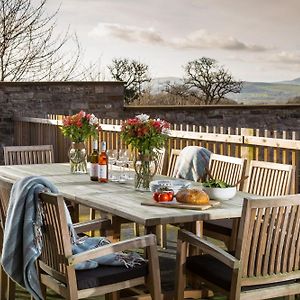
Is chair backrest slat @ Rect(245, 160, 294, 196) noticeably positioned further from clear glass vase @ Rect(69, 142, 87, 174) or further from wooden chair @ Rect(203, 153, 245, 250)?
clear glass vase @ Rect(69, 142, 87, 174)

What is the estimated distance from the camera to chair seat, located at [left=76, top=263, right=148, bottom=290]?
377 centimetres

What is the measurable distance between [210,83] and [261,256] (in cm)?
1620

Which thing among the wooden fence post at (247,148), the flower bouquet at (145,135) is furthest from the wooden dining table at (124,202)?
the wooden fence post at (247,148)

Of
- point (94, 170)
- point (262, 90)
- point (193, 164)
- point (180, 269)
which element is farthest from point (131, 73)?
point (180, 269)

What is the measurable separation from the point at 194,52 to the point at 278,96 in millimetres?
2775

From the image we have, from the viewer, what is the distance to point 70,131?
598 centimetres

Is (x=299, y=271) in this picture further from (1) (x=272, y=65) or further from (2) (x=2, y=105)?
(1) (x=272, y=65)

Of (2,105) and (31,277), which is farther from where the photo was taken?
(2,105)

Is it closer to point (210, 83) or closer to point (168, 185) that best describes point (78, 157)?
point (168, 185)

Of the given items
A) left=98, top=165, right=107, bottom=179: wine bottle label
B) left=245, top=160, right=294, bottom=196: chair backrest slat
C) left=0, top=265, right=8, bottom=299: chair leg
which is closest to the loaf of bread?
left=245, top=160, right=294, bottom=196: chair backrest slat

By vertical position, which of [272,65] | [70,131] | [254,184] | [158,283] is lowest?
[158,283]

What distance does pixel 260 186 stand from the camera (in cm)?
526

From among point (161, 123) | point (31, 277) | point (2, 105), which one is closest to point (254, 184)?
point (161, 123)

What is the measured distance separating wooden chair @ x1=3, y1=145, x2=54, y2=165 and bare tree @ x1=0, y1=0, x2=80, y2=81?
11.5 m
